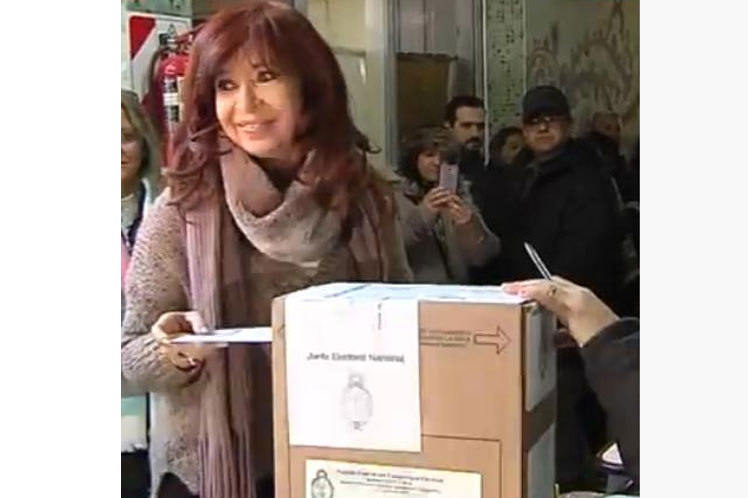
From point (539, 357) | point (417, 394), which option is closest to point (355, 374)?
point (417, 394)

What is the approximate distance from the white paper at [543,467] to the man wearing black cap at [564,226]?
1 cm

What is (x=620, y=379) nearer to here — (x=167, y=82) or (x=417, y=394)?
(x=417, y=394)

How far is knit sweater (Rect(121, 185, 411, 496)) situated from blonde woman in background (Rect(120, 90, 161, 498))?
2 cm

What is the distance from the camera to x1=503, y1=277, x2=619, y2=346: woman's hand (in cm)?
156

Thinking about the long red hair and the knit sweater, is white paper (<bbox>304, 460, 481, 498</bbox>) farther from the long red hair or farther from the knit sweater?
the long red hair

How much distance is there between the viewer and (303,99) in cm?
173

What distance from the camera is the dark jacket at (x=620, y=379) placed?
1.50 meters

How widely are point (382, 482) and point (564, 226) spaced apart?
43 centimetres

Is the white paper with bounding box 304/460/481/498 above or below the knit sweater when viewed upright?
below

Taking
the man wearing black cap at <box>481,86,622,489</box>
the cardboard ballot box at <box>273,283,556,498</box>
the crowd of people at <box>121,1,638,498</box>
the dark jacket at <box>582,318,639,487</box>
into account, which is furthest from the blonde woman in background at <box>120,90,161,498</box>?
the dark jacket at <box>582,318,639,487</box>

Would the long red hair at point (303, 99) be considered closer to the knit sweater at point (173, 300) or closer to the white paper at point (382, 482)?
the knit sweater at point (173, 300)
